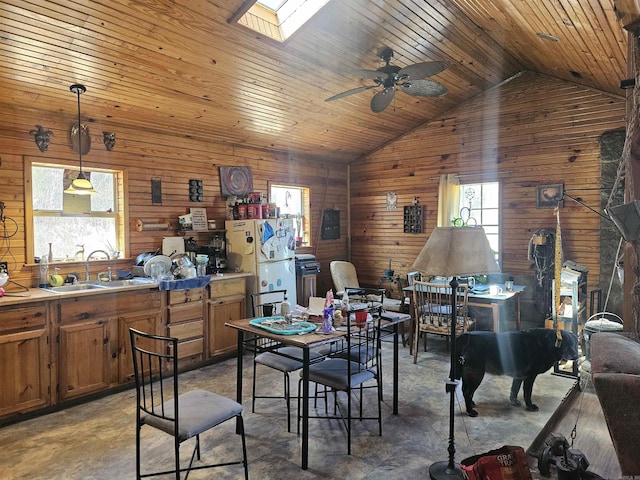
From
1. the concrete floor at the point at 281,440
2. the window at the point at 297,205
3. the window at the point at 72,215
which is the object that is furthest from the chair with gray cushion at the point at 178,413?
the window at the point at 297,205

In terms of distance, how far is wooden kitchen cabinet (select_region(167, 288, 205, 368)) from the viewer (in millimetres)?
4043

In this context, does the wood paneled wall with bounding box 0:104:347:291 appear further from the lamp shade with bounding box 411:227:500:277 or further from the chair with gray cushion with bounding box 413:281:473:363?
the lamp shade with bounding box 411:227:500:277

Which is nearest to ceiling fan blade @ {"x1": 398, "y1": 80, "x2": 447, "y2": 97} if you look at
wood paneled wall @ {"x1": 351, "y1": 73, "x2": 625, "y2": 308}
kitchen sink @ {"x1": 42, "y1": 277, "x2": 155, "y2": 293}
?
wood paneled wall @ {"x1": 351, "y1": 73, "x2": 625, "y2": 308}

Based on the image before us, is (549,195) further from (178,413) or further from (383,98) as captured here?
(178,413)

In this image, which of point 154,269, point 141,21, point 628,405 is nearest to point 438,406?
point 628,405

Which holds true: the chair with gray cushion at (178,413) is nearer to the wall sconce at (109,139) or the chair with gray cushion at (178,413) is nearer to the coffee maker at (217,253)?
the coffee maker at (217,253)

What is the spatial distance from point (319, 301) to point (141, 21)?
2.39 m

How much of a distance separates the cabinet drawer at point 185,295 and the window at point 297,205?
2.12 metres

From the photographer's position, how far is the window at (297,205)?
6.12m

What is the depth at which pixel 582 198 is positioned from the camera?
5051 mm

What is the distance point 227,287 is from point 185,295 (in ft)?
1.70

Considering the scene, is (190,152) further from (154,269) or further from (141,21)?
(141,21)

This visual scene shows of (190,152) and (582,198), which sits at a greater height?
(190,152)

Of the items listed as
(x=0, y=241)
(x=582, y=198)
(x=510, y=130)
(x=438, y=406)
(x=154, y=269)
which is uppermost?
(x=510, y=130)
